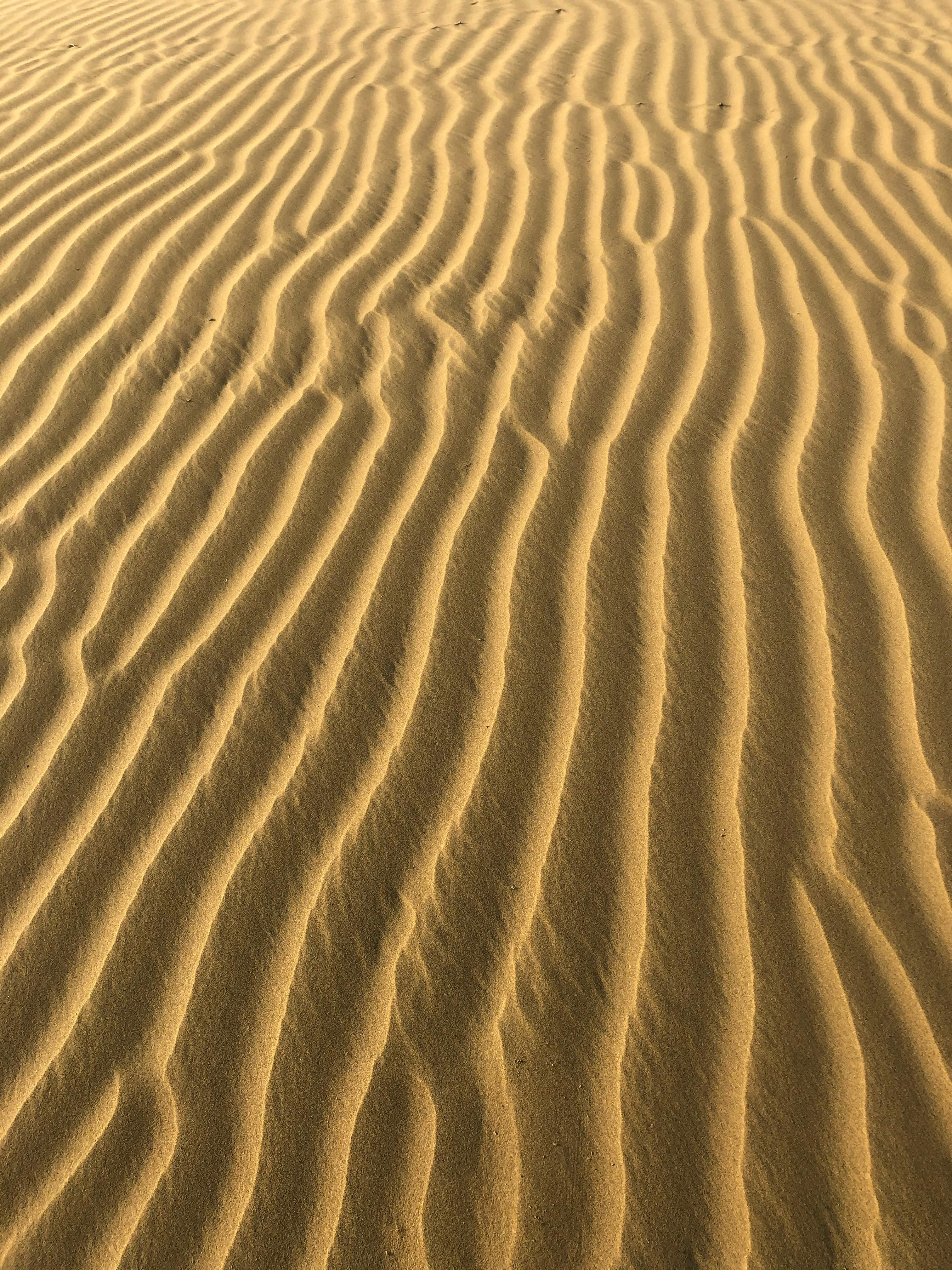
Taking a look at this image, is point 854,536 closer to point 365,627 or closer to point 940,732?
point 940,732

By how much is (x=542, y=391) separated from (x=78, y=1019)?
203 cm

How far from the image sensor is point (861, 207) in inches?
159

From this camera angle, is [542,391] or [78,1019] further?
[542,391]

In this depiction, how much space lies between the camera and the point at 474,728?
6.97 ft

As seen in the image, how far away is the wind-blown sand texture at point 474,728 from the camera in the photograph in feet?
5.16

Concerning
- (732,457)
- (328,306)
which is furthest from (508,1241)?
(328,306)

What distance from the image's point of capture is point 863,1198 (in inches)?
59.9

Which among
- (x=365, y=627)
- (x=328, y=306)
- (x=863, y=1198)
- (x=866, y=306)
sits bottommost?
(x=863, y=1198)

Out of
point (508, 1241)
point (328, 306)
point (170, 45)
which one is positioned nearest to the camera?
point (508, 1241)

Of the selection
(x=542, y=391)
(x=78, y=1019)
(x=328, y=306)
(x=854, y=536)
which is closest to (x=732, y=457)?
(x=854, y=536)

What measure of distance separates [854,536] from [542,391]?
3.22 feet

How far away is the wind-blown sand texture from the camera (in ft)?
5.16

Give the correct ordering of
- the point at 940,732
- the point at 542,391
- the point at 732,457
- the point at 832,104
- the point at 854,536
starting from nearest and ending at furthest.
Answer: the point at 940,732 < the point at 854,536 < the point at 732,457 < the point at 542,391 < the point at 832,104

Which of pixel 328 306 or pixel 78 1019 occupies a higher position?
pixel 328 306
